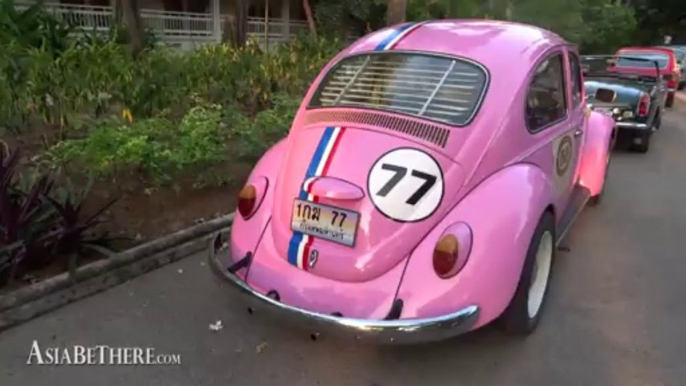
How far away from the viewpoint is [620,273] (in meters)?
4.43

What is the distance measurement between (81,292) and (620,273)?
383 centimetres

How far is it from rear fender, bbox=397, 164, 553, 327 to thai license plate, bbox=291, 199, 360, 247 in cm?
35

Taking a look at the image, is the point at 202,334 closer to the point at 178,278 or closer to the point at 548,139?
the point at 178,278

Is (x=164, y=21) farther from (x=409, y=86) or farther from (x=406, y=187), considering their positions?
(x=406, y=187)

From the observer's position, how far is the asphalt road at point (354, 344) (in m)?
3.07

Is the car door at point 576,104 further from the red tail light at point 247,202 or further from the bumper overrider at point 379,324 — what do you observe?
the red tail light at point 247,202

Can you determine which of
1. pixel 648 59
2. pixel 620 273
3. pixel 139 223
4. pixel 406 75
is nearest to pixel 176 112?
pixel 139 223

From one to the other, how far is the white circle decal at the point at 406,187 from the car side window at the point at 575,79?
6.69 ft

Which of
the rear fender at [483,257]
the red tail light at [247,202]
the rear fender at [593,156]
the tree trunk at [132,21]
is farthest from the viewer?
the tree trunk at [132,21]

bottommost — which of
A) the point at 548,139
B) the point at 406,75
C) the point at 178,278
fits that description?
the point at 178,278

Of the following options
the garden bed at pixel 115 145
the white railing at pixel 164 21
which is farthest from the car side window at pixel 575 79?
the white railing at pixel 164 21

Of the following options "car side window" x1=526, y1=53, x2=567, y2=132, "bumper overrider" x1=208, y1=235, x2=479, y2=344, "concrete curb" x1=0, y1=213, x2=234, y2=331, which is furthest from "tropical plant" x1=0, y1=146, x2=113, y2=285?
"car side window" x1=526, y1=53, x2=567, y2=132

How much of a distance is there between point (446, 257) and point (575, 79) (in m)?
2.71

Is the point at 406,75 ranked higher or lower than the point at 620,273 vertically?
higher
